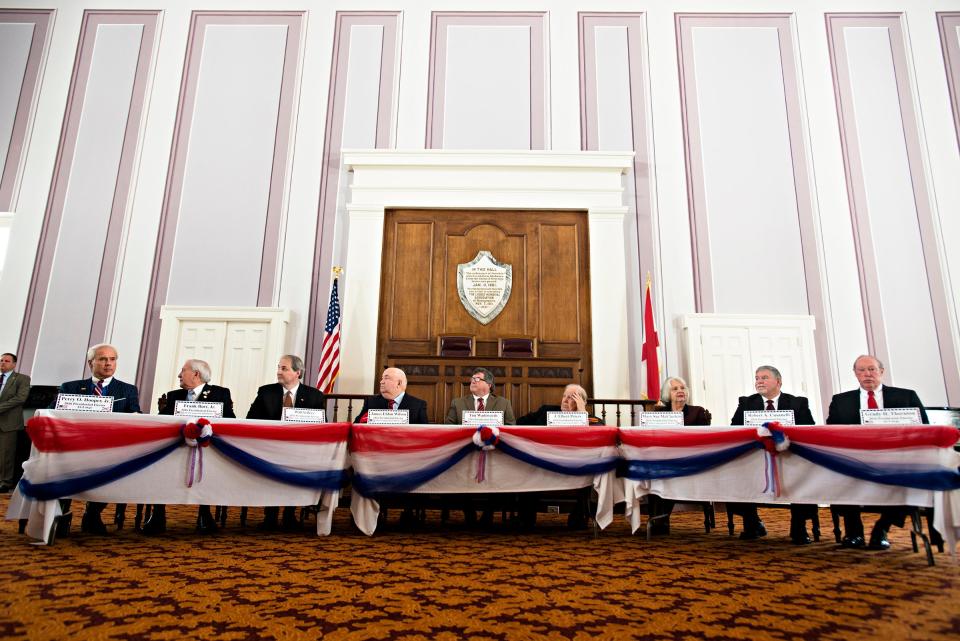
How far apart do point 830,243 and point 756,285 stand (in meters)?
0.94

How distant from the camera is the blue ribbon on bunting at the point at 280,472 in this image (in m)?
3.13

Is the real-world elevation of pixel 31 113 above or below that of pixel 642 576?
above

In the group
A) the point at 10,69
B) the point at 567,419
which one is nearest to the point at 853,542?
the point at 567,419

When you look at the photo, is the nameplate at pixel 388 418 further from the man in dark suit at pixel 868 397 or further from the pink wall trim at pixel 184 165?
the pink wall trim at pixel 184 165

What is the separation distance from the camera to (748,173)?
23.0ft

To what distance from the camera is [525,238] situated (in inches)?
268

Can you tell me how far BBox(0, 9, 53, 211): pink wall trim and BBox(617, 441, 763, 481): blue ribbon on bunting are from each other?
7379 mm

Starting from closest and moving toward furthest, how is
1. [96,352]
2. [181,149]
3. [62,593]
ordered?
[62,593], [96,352], [181,149]

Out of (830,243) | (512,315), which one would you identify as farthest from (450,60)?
(830,243)

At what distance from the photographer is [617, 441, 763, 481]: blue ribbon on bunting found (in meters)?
3.13

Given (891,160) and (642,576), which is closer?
(642,576)

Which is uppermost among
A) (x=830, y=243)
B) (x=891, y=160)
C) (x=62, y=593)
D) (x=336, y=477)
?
(x=891, y=160)

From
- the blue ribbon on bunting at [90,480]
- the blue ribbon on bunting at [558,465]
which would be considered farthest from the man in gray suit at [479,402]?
the blue ribbon on bunting at [90,480]

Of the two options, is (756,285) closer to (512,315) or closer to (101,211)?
(512,315)
